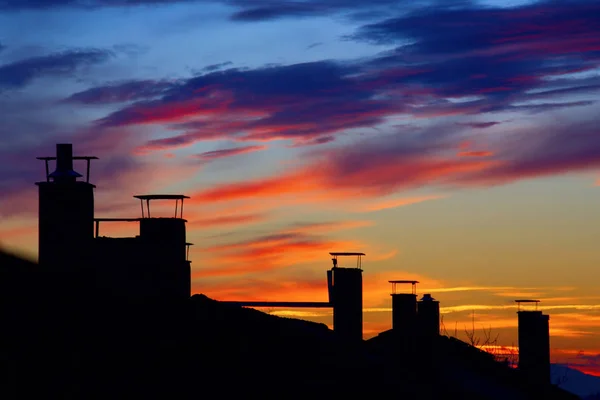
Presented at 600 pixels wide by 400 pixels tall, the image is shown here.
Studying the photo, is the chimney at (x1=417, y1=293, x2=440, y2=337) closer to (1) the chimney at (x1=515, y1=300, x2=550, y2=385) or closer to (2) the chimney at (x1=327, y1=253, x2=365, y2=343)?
(1) the chimney at (x1=515, y1=300, x2=550, y2=385)

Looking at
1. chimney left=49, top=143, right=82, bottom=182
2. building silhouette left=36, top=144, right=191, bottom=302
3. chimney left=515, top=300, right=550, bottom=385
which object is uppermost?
chimney left=49, top=143, right=82, bottom=182

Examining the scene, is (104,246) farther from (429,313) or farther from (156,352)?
(429,313)

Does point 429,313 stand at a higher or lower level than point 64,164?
lower

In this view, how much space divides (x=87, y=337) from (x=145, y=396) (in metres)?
1.33

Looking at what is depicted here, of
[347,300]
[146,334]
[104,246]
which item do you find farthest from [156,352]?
[347,300]

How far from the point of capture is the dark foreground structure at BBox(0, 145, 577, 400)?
12.2m

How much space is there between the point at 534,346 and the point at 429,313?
3.54 metres

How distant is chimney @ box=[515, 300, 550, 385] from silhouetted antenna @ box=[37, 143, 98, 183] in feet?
46.2

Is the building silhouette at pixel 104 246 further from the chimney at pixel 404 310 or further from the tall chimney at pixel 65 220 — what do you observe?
the chimney at pixel 404 310

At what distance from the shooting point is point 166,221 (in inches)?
802

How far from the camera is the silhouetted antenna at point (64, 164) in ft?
68.0

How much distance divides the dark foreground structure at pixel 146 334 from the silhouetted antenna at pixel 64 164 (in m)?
0.03

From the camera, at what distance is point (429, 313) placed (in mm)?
32156

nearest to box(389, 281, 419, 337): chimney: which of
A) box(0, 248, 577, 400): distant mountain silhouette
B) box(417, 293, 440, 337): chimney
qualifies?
box(417, 293, 440, 337): chimney
